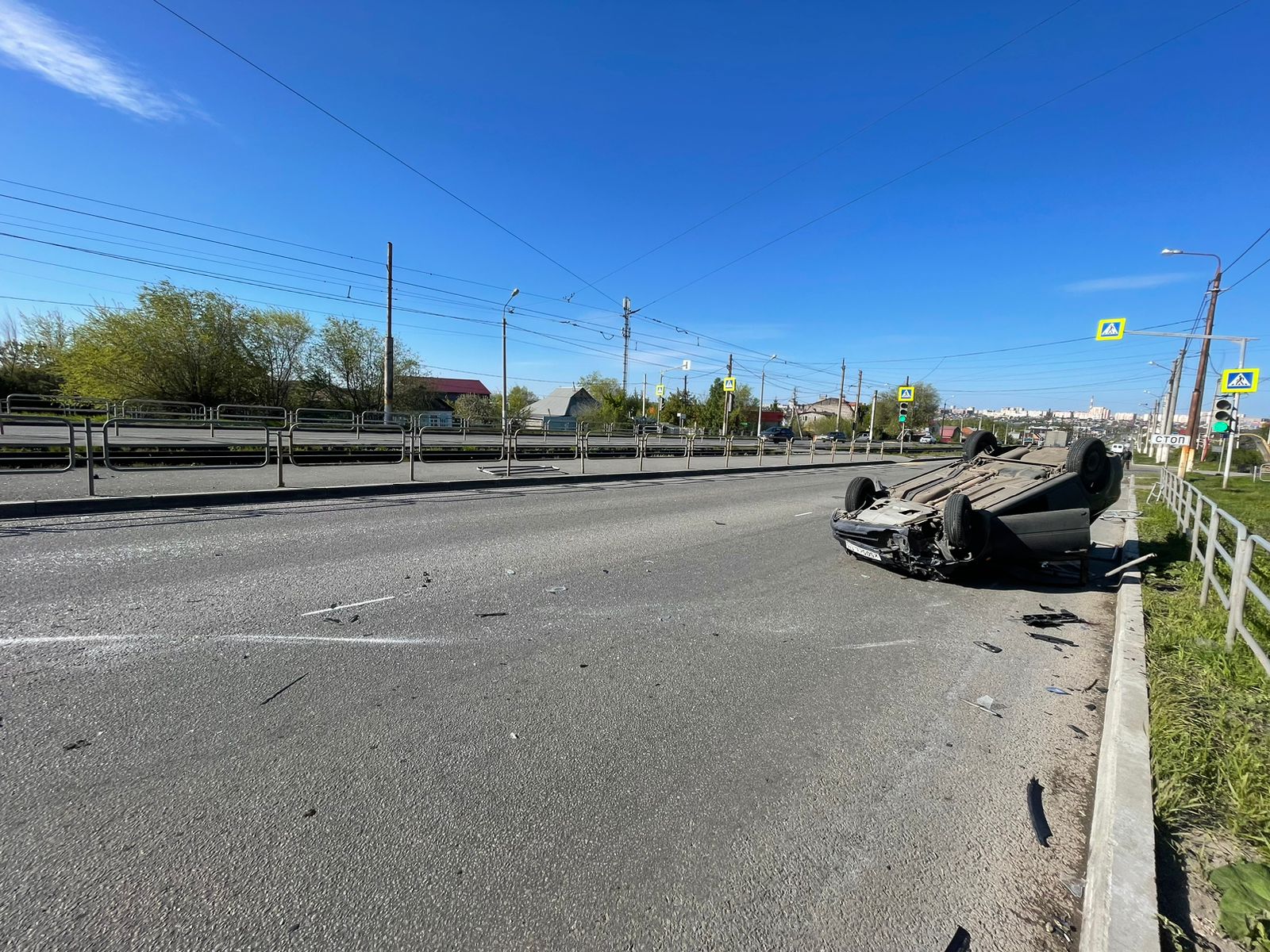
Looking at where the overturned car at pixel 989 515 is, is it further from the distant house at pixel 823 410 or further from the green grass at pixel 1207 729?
the distant house at pixel 823 410

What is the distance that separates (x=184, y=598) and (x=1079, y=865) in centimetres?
615

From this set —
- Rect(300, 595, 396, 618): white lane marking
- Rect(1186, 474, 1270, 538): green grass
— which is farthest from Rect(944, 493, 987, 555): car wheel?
Rect(300, 595, 396, 618): white lane marking

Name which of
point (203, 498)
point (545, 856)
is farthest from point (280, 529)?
point (545, 856)

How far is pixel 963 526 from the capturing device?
5.86 metres

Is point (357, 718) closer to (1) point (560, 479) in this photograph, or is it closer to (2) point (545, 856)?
(2) point (545, 856)

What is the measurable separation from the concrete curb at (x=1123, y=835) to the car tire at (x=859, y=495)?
11.7 feet

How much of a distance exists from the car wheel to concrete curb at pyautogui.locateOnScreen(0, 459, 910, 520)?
938 cm

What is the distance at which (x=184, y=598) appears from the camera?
4707 millimetres

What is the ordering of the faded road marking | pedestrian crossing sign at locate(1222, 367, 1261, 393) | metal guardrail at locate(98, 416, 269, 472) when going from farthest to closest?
pedestrian crossing sign at locate(1222, 367, 1261, 393) < metal guardrail at locate(98, 416, 269, 472) < the faded road marking

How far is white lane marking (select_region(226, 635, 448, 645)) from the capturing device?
13.1ft

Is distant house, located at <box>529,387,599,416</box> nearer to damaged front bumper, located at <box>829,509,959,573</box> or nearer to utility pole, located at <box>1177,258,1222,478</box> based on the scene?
utility pole, located at <box>1177,258,1222,478</box>

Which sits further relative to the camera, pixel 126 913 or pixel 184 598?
pixel 184 598

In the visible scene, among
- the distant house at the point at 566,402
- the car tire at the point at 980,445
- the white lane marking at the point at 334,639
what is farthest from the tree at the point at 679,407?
the white lane marking at the point at 334,639

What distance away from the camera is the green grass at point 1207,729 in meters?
2.41
